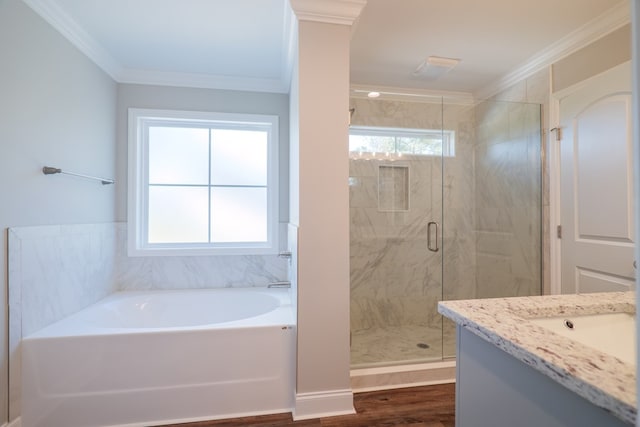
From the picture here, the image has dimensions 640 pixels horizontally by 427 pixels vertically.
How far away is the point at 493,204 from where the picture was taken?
2.73m

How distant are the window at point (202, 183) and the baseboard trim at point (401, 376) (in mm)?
1254

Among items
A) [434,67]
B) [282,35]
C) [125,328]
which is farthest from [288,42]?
[125,328]

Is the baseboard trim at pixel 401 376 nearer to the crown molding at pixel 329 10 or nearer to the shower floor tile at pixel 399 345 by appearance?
the shower floor tile at pixel 399 345

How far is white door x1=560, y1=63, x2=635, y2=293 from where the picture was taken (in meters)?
1.72

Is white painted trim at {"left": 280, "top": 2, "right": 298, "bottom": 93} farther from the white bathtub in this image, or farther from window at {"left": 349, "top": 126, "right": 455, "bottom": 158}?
the white bathtub

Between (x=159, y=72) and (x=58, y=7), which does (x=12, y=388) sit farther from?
(x=159, y=72)

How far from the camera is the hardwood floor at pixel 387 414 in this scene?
1.67 meters

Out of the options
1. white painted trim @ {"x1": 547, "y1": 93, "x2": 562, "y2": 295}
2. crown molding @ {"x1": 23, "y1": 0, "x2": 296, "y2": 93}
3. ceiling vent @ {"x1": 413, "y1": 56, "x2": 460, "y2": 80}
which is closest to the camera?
crown molding @ {"x1": 23, "y1": 0, "x2": 296, "y2": 93}

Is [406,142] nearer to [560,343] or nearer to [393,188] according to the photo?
[393,188]

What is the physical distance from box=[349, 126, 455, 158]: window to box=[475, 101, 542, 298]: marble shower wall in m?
0.33

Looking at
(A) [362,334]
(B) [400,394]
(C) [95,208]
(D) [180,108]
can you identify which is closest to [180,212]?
(C) [95,208]

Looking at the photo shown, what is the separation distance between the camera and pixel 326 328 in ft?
5.80

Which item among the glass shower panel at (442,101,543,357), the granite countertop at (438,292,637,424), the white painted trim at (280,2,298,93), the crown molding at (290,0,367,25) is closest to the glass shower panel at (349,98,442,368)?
the glass shower panel at (442,101,543,357)

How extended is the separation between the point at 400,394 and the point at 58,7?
10.3 ft
